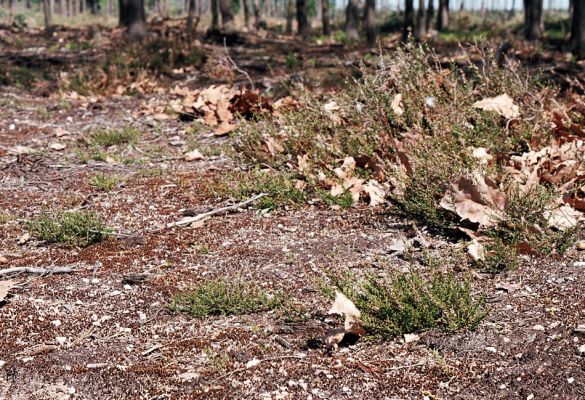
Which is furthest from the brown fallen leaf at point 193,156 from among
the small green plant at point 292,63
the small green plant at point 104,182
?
A: the small green plant at point 292,63

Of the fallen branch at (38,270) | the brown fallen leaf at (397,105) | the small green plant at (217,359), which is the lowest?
the small green plant at (217,359)

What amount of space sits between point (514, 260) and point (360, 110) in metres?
2.05

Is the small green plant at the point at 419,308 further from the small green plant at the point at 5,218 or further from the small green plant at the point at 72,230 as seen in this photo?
the small green plant at the point at 5,218

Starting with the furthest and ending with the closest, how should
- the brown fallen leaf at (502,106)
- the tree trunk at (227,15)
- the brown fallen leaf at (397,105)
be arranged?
the tree trunk at (227,15)
the brown fallen leaf at (397,105)
the brown fallen leaf at (502,106)

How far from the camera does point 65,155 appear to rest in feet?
21.3

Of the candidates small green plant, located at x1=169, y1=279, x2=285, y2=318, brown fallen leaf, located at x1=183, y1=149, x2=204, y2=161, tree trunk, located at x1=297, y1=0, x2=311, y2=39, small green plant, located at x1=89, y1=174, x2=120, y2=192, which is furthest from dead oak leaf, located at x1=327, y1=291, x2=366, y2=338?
tree trunk, located at x1=297, y1=0, x2=311, y2=39

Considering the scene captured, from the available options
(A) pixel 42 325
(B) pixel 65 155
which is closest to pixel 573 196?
(A) pixel 42 325

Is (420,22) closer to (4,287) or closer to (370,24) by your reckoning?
(370,24)

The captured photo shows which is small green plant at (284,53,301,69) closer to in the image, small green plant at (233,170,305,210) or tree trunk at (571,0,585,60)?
tree trunk at (571,0,585,60)

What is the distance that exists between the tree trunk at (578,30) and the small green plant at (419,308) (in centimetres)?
944

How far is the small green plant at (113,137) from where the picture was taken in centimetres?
684

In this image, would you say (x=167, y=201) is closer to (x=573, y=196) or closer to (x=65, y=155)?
(x=65, y=155)

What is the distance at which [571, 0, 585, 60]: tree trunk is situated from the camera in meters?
11.4

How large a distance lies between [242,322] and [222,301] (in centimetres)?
16
